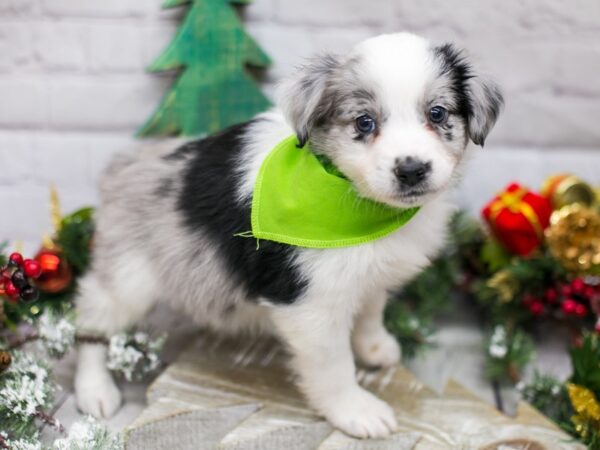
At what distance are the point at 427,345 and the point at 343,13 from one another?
4.63 ft

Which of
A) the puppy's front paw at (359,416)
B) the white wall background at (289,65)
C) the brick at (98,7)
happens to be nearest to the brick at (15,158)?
the white wall background at (289,65)

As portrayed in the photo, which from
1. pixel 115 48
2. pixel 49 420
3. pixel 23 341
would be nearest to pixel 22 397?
pixel 49 420

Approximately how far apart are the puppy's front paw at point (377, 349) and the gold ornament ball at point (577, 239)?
738 millimetres

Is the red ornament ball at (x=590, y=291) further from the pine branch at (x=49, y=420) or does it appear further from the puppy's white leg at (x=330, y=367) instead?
the pine branch at (x=49, y=420)

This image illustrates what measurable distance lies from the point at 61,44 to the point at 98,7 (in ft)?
0.76

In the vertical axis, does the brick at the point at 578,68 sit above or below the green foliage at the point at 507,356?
above

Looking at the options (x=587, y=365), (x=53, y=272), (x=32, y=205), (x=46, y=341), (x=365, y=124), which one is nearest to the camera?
(x=365, y=124)

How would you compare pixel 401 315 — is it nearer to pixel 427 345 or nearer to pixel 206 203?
pixel 427 345

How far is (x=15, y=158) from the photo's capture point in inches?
132

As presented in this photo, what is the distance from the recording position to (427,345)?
296cm

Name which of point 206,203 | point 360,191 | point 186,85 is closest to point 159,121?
point 186,85

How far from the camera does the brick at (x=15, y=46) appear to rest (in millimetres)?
3123

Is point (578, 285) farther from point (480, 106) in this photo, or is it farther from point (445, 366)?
point (480, 106)

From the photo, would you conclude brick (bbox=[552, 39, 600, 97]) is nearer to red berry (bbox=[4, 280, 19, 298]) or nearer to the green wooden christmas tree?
the green wooden christmas tree
